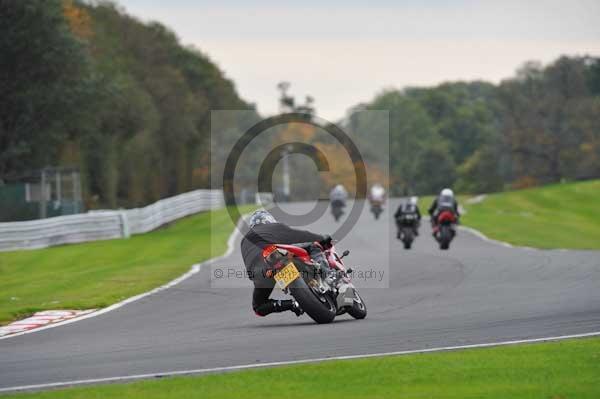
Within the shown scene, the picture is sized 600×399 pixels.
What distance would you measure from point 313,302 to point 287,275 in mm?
506

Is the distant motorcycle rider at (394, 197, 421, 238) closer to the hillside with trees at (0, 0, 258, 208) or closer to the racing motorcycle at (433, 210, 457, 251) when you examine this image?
the racing motorcycle at (433, 210, 457, 251)

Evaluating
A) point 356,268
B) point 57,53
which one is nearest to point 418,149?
point 57,53

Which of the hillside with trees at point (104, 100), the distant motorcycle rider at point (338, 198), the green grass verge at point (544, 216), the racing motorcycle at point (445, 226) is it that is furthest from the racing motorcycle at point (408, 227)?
the hillside with trees at point (104, 100)

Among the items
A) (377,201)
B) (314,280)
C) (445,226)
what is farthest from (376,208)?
(314,280)

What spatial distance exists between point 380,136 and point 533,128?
22.0m

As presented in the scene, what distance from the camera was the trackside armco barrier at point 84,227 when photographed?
A: 31078 mm

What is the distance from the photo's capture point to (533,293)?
49.7 ft

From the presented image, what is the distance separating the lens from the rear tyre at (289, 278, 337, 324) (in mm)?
12060

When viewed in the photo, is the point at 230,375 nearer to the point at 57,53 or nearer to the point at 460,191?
the point at 57,53

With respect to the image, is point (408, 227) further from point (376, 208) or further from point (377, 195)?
point (377, 195)

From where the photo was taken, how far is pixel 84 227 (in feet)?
117

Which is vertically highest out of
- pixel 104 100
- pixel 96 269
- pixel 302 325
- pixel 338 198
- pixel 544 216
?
pixel 104 100

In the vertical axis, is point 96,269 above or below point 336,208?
below

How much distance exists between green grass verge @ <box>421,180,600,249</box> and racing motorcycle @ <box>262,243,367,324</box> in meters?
20.5
